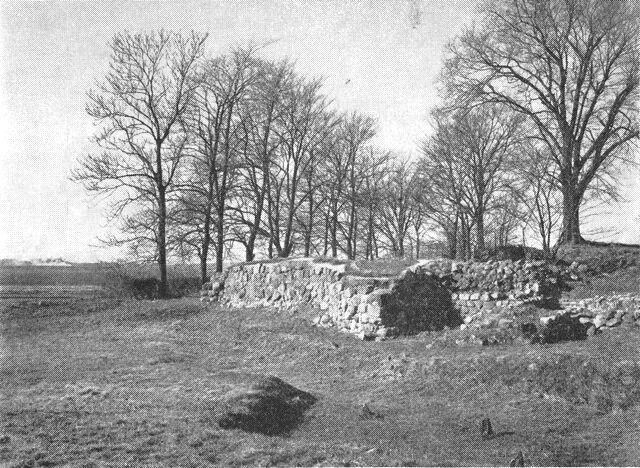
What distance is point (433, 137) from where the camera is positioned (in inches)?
1112

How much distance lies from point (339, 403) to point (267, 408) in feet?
3.88

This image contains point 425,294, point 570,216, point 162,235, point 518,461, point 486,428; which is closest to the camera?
point 518,461

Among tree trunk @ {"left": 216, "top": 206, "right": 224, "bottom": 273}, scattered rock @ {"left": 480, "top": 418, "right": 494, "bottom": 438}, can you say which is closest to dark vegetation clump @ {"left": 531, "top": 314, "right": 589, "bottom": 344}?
scattered rock @ {"left": 480, "top": 418, "right": 494, "bottom": 438}

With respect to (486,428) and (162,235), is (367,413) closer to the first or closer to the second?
(486,428)

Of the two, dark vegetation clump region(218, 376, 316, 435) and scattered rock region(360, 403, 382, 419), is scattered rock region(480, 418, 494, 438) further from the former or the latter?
dark vegetation clump region(218, 376, 316, 435)

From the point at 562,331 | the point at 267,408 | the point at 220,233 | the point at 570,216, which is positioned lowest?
the point at 267,408

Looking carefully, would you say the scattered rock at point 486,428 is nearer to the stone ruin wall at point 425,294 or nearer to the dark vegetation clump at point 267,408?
the dark vegetation clump at point 267,408

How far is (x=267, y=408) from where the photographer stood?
20.9ft

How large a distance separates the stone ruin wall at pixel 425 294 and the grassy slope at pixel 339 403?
734 mm

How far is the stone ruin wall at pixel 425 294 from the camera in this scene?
35.6ft

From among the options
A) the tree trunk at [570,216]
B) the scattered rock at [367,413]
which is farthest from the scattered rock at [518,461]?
the tree trunk at [570,216]

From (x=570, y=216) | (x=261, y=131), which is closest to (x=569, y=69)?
(x=570, y=216)

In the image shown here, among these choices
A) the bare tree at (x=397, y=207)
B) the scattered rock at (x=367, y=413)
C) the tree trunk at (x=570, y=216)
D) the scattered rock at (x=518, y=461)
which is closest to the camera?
the scattered rock at (x=518, y=461)

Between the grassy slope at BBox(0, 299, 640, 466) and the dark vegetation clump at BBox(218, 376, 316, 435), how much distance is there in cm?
18
